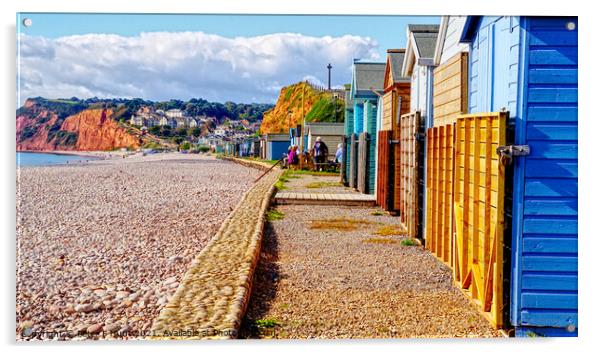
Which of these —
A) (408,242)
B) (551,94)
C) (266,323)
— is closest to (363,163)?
(408,242)

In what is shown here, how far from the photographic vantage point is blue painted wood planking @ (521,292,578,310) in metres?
5.34

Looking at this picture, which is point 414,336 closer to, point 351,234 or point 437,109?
point 437,109

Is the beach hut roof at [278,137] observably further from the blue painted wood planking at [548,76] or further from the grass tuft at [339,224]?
the blue painted wood planking at [548,76]

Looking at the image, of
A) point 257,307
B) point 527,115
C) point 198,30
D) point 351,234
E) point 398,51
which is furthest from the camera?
point 398,51

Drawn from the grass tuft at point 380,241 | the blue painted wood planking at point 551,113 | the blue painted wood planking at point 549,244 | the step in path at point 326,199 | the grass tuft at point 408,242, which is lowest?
the grass tuft at point 380,241

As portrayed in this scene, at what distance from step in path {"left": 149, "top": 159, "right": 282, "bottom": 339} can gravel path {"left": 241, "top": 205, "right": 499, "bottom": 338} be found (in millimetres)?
200

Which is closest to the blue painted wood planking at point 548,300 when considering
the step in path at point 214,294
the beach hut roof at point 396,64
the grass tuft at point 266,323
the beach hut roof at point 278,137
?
the grass tuft at point 266,323

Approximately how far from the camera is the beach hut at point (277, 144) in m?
53.3

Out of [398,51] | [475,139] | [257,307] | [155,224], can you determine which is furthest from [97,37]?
[398,51]

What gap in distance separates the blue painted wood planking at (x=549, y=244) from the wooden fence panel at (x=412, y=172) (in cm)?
460

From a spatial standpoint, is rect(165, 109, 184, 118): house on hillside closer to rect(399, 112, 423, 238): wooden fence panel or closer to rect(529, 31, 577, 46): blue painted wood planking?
rect(399, 112, 423, 238): wooden fence panel

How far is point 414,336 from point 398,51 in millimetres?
8521

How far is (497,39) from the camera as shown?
573 centimetres

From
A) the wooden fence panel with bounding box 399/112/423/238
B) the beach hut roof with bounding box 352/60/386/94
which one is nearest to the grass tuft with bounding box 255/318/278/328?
the wooden fence panel with bounding box 399/112/423/238
